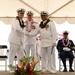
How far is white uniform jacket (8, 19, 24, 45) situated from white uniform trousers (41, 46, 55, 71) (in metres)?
0.55

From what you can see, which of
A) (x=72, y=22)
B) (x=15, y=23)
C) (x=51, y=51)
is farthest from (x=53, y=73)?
(x=72, y=22)

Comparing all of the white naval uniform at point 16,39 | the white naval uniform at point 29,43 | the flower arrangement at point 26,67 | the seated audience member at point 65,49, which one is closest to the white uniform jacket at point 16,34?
the white naval uniform at point 16,39

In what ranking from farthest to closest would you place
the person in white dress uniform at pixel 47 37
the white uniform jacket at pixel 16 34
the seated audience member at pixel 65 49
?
the seated audience member at pixel 65 49
the person in white dress uniform at pixel 47 37
the white uniform jacket at pixel 16 34

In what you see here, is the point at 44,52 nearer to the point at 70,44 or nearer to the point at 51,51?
the point at 51,51

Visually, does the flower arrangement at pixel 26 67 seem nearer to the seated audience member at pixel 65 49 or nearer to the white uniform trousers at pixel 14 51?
the white uniform trousers at pixel 14 51

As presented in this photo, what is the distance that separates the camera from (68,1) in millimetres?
8352

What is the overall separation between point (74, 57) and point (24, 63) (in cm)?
391

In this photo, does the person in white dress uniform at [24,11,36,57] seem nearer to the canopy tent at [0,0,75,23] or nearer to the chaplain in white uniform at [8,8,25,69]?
the chaplain in white uniform at [8,8,25,69]

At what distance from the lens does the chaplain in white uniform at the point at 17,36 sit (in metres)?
6.36

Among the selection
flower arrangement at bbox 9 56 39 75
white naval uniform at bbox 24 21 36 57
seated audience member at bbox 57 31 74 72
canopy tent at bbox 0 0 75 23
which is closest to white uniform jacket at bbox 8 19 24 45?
white naval uniform at bbox 24 21 36 57

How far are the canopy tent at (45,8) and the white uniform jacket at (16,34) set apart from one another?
195 cm

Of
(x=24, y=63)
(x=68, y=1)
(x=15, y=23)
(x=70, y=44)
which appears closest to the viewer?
(x=24, y=63)

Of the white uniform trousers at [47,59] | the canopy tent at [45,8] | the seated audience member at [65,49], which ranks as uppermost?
the canopy tent at [45,8]

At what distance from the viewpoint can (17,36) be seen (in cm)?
646
